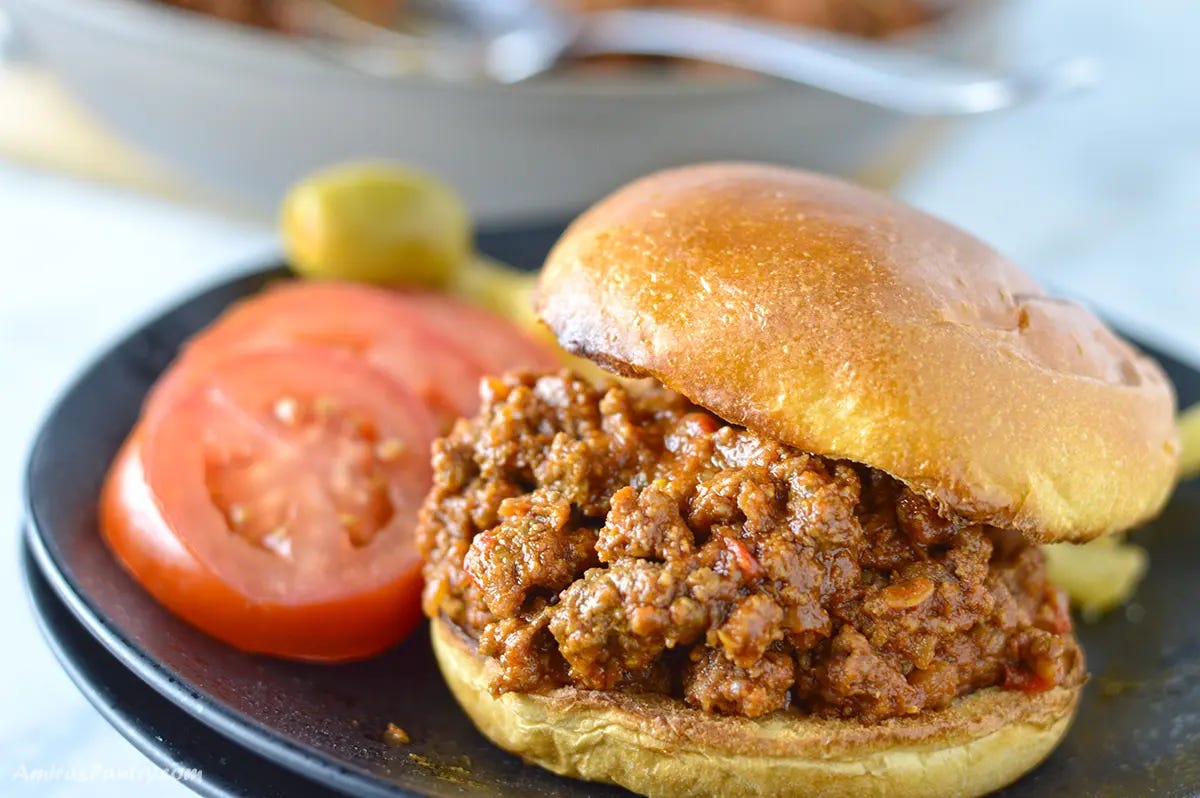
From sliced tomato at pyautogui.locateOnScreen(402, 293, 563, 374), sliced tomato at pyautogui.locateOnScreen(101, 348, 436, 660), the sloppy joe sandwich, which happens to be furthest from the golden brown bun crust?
sliced tomato at pyautogui.locateOnScreen(402, 293, 563, 374)

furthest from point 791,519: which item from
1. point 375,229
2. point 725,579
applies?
point 375,229

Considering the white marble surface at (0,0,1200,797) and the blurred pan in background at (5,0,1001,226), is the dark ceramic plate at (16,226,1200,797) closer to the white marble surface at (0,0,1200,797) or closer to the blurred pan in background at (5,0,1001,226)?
the white marble surface at (0,0,1200,797)

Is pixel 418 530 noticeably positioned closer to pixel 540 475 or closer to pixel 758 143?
pixel 540 475

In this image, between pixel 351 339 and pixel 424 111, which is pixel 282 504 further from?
pixel 424 111

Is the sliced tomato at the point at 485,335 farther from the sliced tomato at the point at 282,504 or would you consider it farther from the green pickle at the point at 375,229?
the sliced tomato at the point at 282,504

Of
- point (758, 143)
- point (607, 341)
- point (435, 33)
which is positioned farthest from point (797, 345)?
point (435, 33)

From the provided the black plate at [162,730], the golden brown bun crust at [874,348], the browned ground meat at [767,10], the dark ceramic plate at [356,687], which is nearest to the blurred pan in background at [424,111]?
the browned ground meat at [767,10]
